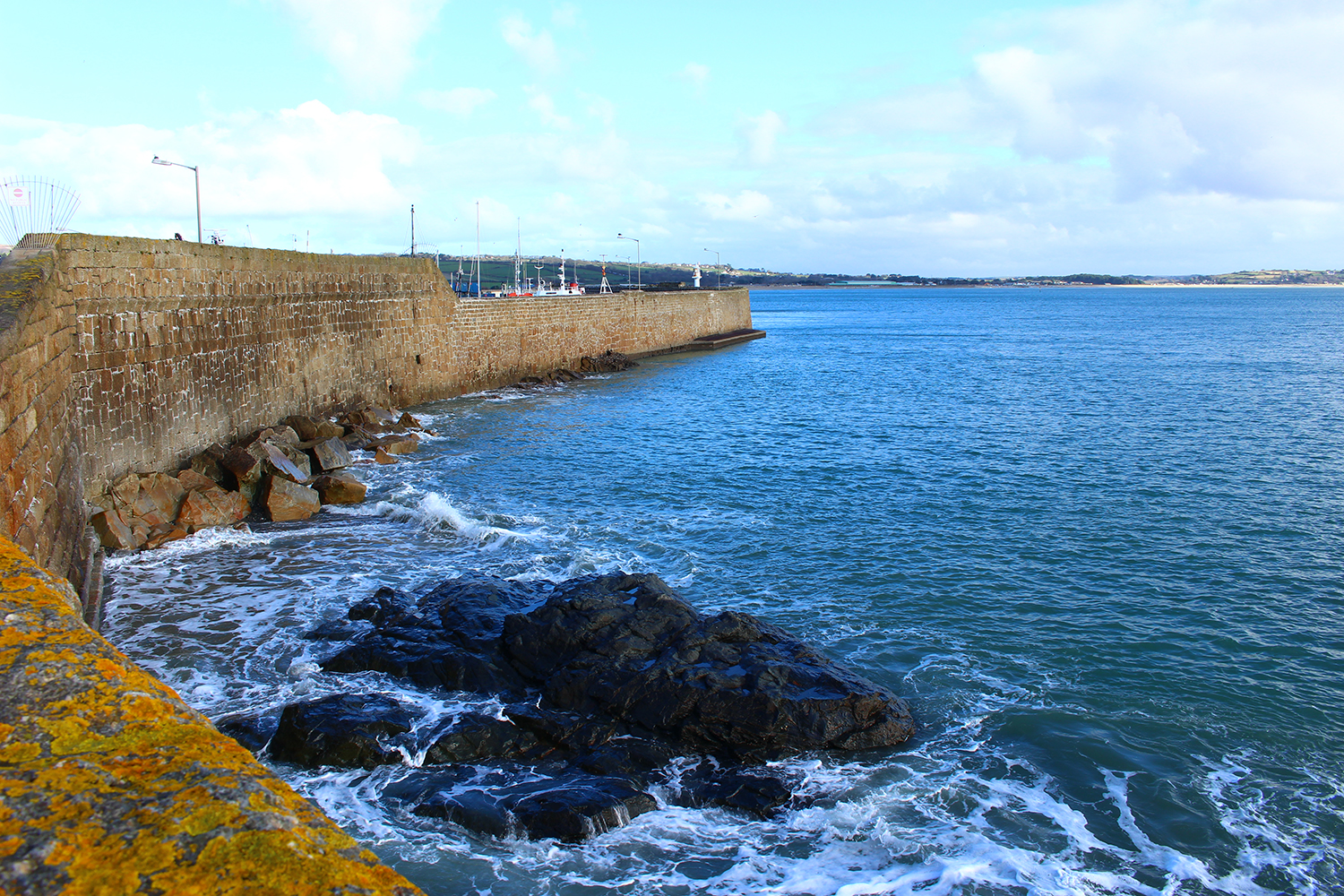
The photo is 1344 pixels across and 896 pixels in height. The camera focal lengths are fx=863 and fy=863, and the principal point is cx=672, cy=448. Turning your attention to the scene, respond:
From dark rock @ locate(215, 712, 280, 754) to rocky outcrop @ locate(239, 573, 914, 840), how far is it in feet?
0.13

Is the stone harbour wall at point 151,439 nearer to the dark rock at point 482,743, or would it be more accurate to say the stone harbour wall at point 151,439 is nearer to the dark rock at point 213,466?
the dark rock at point 213,466

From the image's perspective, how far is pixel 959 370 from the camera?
47406mm

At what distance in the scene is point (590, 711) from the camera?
8.41m

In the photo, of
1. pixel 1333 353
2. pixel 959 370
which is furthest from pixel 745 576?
pixel 1333 353

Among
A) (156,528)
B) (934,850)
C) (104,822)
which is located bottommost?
(934,850)

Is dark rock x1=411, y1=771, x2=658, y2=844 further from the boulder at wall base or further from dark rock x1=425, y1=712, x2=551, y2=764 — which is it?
the boulder at wall base

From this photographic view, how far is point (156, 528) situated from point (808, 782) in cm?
1114

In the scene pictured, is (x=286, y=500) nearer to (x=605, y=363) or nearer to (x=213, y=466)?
(x=213, y=466)

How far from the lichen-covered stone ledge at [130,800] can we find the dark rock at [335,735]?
5071 millimetres

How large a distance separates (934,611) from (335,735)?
758 cm

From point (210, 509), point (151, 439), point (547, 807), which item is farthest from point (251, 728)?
point (151, 439)

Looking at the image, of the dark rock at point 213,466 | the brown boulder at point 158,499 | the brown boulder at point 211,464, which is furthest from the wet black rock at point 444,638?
the brown boulder at point 211,464

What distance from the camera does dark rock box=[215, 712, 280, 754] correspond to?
25.1ft

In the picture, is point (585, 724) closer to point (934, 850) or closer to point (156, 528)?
point (934, 850)
